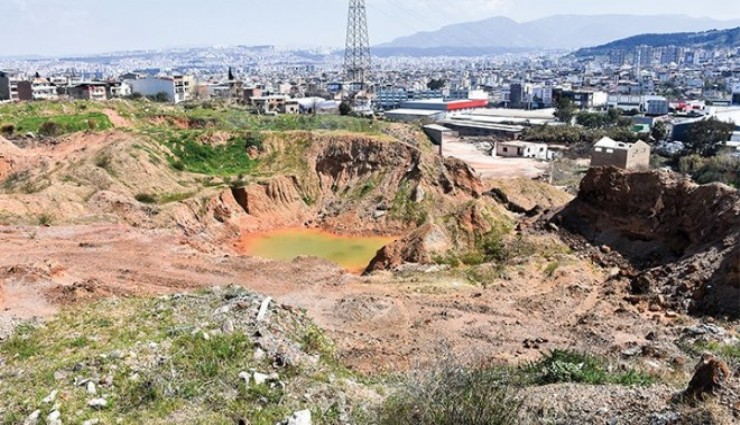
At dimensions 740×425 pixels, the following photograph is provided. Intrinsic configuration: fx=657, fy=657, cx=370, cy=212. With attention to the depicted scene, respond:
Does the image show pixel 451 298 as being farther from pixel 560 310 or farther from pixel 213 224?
pixel 213 224

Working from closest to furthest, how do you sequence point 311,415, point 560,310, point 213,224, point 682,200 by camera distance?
point 311,415
point 560,310
point 682,200
point 213,224

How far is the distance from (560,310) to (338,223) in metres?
21.8

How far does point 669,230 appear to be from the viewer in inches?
1172

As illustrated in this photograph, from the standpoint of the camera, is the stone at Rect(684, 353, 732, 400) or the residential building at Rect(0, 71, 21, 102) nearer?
the stone at Rect(684, 353, 732, 400)

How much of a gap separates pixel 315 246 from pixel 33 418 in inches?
1160

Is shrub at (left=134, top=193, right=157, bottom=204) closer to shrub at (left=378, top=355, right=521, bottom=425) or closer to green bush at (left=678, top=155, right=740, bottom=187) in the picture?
shrub at (left=378, top=355, right=521, bottom=425)

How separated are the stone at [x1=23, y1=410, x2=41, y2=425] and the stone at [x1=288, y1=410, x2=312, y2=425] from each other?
409cm

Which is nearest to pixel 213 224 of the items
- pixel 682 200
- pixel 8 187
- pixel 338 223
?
pixel 338 223

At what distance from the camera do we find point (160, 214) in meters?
36.8

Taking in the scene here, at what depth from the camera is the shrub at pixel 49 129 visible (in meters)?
50.8

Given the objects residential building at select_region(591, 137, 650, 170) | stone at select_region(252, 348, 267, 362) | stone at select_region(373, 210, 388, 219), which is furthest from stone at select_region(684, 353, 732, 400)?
residential building at select_region(591, 137, 650, 170)

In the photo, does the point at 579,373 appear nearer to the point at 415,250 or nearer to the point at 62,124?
the point at 415,250

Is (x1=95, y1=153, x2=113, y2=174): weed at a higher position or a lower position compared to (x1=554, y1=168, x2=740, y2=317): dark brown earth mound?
higher

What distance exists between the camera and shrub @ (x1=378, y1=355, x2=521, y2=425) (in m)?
8.87
